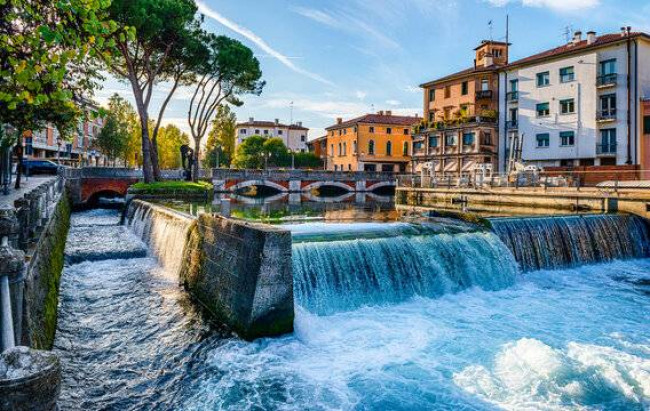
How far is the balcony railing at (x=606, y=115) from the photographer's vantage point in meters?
36.1

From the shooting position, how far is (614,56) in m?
36.4

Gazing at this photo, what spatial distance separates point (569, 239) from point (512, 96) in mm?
32342

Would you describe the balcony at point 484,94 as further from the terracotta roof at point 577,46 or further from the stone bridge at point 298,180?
the stone bridge at point 298,180

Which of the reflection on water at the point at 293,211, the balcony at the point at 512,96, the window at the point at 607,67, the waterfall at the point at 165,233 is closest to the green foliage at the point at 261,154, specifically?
the reflection on water at the point at 293,211

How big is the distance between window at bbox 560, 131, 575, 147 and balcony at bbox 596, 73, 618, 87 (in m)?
4.51

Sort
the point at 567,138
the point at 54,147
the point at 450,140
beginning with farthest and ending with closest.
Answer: the point at 54,147
the point at 450,140
the point at 567,138

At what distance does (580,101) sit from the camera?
1529 inches

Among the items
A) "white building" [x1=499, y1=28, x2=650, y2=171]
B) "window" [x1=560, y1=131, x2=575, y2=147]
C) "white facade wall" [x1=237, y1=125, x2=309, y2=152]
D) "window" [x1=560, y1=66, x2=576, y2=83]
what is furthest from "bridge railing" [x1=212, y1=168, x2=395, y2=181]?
"white facade wall" [x1=237, y1=125, x2=309, y2=152]

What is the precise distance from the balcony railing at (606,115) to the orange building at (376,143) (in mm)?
35646

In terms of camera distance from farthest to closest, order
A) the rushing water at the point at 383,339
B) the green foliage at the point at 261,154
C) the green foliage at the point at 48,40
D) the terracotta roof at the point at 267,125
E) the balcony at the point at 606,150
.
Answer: the terracotta roof at the point at 267,125, the green foliage at the point at 261,154, the balcony at the point at 606,150, the rushing water at the point at 383,339, the green foliage at the point at 48,40

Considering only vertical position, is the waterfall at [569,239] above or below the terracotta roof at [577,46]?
below

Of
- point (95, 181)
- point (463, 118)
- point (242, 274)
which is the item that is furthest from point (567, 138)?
point (95, 181)

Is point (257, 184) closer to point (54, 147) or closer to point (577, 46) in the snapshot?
point (54, 147)

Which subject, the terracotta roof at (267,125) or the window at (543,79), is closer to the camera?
the window at (543,79)
